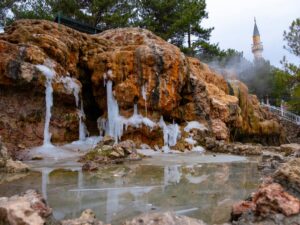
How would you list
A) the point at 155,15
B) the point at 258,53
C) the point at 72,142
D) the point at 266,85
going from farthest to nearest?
the point at 258,53, the point at 266,85, the point at 155,15, the point at 72,142

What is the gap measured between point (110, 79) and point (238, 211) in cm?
1050

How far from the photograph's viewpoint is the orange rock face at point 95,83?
1140cm

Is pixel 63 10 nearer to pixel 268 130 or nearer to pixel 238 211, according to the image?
pixel 268 130

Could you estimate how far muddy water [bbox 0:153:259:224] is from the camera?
12.3ft

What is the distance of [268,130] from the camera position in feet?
61.6

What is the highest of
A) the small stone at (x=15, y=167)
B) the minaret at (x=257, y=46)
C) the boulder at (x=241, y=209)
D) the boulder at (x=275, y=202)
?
the minaret at (x=257, y=46)

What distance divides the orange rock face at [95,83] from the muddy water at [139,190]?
493cm

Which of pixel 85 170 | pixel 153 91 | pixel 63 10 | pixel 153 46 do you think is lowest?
pixel 85 170

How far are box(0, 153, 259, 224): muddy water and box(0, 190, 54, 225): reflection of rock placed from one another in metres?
0.54

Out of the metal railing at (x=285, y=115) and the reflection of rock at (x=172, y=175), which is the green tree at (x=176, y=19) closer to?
the metal railing at (x=285, y=115)

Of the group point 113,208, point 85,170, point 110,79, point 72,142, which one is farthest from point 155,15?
point 113,208

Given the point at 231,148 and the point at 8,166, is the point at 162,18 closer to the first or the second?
the point at 231,148

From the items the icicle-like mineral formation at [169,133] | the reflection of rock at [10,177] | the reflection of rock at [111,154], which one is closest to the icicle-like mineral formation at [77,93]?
the icicle-like mineral formation at [169,133]

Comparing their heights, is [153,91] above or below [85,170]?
above
